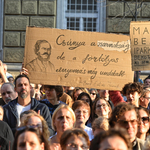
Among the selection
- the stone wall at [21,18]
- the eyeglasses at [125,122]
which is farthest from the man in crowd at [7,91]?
the stone wall at [21,18]

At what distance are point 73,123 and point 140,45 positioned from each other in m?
2.58

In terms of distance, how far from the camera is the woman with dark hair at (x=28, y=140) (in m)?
2.77

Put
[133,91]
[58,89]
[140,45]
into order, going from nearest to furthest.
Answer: [133,91], [58,89], [140,45]

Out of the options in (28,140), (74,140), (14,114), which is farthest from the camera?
(14,114)

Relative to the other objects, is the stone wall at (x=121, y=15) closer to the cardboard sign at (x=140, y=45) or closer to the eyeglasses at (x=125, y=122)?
the cardboard sign at (x=140, y=45)

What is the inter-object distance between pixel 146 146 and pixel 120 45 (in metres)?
3.45

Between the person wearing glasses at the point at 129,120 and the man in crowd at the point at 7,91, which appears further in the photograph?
the man in crowd at the point at 7,91

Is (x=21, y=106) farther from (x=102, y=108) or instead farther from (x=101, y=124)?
(x=101, y=124)

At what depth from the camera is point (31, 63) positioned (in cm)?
582

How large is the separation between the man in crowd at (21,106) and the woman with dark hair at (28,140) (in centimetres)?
179

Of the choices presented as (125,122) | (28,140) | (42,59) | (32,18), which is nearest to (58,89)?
(42,59)

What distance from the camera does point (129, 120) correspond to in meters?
3.57

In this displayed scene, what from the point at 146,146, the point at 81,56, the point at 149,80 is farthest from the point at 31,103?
the point at 149,80

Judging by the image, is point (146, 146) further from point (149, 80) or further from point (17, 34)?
point (17, 34)
